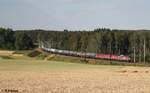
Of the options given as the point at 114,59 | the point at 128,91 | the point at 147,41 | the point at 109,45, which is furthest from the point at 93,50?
the point at 128,91

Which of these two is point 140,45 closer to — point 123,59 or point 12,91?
point 123,59

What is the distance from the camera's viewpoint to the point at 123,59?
400 feet

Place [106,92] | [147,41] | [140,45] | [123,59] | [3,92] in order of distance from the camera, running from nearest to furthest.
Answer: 1. [3,92]
2. [106,92]
3. [123,59]
4. [140,45]
5. [147,41]

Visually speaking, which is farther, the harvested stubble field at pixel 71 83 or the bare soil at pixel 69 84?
the harvested stubble field at pixel 71 83

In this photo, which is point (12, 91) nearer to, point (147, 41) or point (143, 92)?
point (143, 92)

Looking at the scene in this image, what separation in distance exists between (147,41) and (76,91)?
164516mm

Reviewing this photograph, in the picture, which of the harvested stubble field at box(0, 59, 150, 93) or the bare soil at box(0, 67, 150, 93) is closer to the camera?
the bare soil at box(0, 67, 150, 93)

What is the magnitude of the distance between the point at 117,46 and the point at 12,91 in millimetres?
170491

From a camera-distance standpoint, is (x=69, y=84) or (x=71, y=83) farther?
(x=71, y=83)

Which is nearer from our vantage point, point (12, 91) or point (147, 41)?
point (12, 91)

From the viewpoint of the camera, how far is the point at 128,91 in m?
30.8

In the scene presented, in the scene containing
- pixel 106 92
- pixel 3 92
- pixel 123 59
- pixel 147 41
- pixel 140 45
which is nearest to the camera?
pixel 3 92

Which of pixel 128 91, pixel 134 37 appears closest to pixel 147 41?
pixel 134 37

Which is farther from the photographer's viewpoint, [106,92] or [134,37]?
[134,37]
